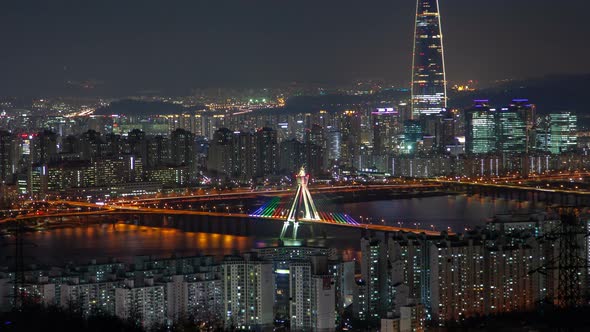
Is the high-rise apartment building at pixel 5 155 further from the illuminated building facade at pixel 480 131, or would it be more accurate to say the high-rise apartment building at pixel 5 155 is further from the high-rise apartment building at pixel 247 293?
the high-rise apartment building at pixel 247 293

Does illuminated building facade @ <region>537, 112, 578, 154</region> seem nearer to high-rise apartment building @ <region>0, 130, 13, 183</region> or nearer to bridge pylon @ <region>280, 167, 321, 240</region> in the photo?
high-rise apartment building @ <region>0, 130, 13, 183</region>

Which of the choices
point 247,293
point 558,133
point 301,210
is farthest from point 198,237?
point 558,133

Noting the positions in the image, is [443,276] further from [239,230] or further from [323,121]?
[323,121]

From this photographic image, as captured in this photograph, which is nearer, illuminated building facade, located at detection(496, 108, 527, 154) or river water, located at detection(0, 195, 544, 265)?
river water, located at detection(0, 195, 544, 265)

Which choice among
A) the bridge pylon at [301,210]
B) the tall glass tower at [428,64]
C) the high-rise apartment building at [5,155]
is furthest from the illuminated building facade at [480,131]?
the bridge pylon at [301,210]

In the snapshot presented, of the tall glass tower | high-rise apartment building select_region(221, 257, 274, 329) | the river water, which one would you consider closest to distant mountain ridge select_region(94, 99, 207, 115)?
the tall glass tower

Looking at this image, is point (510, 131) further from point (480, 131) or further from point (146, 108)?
point (146, 108)
